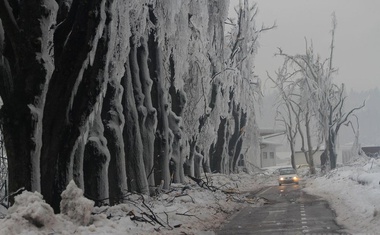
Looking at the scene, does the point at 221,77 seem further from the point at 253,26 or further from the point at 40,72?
the point at 40,72

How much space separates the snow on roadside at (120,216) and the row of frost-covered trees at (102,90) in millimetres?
722

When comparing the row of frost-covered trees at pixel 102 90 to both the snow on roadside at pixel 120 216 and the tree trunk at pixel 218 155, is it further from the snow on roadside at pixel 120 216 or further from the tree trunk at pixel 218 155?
the tree trunk at pixel 218 155

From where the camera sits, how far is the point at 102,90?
11.7 m

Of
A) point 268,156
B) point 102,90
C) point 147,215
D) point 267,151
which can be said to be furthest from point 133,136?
point 268,156

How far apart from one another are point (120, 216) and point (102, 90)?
3.38 m

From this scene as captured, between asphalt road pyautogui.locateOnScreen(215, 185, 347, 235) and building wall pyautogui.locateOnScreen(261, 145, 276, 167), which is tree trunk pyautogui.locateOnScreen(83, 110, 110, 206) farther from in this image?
building wall pyautogui.locateOnScreen(261, 145, 276, 167)

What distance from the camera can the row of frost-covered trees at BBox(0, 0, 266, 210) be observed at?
10.4 meters

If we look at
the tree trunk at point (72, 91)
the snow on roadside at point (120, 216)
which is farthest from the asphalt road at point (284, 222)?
the tree trunk at point (72, 91)

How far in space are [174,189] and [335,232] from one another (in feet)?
31.4

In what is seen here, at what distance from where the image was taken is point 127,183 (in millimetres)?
18156

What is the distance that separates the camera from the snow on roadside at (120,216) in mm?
9719

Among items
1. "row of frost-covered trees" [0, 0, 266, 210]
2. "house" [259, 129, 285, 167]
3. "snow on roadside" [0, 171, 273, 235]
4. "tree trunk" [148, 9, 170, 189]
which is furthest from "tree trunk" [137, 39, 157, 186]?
"house" [259, 129, 285, 167]

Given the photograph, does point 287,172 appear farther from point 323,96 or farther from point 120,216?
point 120,216

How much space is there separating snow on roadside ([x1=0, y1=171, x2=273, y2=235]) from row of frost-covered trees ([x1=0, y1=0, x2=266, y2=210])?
0.72 m
